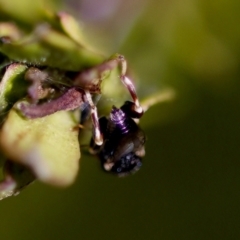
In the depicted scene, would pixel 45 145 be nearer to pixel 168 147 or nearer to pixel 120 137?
pixel 120 137

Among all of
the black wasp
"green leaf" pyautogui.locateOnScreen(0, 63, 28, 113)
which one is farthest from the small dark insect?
"green leaf" pyautogui.locateOnScreen(0, 63, 28, 113)

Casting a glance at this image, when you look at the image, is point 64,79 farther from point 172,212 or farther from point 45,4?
point 172,212

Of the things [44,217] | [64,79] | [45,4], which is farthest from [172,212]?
[45,4]

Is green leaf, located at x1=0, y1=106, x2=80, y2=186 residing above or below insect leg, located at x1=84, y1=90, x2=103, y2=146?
below

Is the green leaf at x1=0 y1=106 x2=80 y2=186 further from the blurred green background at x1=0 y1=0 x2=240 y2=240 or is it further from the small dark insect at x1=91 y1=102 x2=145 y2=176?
the blurred green background at x1=0 y1=0 x2=240 y2=240

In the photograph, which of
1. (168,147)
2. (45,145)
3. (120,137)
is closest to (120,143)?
(120,137)
